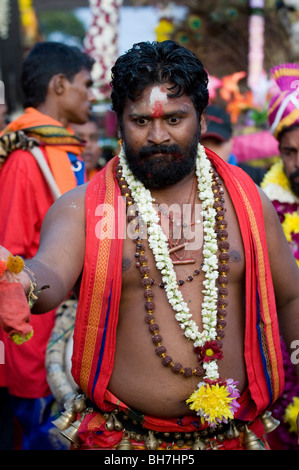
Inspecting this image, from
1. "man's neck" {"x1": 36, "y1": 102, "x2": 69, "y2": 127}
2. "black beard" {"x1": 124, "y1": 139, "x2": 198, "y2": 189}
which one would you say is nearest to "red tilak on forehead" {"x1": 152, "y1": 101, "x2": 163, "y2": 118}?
"black beard" {"x1": 124, "y1": 139, "x2": 198, "y2": 189}

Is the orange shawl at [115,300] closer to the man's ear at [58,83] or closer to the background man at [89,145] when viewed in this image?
the man's ear at [58,83]

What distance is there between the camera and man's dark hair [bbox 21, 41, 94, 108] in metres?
4.15

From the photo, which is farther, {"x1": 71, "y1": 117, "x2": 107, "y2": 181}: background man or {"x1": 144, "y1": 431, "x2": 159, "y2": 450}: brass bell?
{"x1": 71, "y1": 117, "x2": 107, "y2": 181}: background man

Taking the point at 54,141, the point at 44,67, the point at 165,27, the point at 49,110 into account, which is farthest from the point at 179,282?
the point at 165,27

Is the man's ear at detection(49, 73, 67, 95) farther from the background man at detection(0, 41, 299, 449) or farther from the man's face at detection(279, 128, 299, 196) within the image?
the background man at detection(0, 41, 299, 449)

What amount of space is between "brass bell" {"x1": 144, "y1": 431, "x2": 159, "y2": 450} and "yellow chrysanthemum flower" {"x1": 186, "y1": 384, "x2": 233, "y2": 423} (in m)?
0.23

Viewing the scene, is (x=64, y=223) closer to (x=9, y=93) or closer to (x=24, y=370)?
(x=24, y=370)

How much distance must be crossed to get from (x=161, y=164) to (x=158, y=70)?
38cm

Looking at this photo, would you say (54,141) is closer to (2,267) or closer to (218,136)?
(218,136)

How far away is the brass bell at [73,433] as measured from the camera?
8.09 ft

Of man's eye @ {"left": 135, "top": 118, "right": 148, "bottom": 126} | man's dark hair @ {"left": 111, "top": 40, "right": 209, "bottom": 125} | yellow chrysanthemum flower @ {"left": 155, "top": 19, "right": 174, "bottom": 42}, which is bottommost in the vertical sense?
man's eye @ {"left": 135, "top": 118, "right": 148, "bottom": 126}

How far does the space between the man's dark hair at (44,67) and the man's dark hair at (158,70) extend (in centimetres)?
180

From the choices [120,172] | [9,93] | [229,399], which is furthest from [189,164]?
[9,93]
